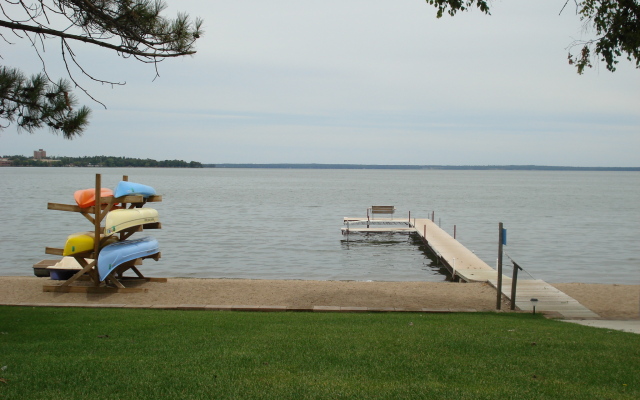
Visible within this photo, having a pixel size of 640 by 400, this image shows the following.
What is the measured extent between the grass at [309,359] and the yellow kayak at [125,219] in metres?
3.65

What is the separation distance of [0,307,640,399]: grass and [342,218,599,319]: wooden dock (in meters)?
2.33

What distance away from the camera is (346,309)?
10805mm

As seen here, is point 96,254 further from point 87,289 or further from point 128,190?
point 128,190

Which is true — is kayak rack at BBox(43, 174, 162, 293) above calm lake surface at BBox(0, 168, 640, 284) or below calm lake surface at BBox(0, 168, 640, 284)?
above

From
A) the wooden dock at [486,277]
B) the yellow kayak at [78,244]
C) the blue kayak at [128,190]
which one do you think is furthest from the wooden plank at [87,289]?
the wooden dock at [486,277]

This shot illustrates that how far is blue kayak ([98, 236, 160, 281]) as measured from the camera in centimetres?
1280

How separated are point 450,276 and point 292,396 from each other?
50.0ft

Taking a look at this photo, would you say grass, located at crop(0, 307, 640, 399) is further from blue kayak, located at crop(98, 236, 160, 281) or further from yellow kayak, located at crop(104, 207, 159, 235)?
yellow kayak, located at crop(104, 207, 159, 235)

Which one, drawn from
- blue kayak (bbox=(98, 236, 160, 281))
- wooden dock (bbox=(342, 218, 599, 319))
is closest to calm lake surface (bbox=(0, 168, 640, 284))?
wooden dock (bbox=(342, 218, 599, 319))

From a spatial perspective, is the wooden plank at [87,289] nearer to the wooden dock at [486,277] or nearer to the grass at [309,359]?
the grass at [309,359]

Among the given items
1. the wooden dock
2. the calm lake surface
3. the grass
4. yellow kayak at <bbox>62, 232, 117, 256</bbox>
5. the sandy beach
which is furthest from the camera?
the calm lake surface

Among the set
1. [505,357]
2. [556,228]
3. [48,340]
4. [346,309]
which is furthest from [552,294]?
[556,228]

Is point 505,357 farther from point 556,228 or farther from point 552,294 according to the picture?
point 556,228

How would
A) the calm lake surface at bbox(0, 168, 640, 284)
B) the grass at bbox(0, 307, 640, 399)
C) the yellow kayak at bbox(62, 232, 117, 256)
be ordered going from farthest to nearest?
the calm lake surface at bbox(0, 168, 640, 284)
the yellow kayak at bbox(62, 232, 117, 256)
the grass at bbox(0, 307, 640, 399)
